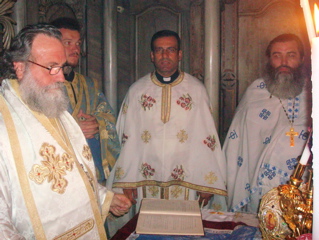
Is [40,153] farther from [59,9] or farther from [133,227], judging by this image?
[59,9]

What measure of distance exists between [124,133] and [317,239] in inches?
109

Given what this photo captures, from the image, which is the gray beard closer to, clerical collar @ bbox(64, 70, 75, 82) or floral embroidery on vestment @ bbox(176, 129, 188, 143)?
clerical collar @ bbox(64, 70, 75, 82)

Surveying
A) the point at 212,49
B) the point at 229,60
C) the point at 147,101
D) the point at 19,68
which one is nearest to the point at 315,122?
the point at 19,68

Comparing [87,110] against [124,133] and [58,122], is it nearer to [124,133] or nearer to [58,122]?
[124,133]

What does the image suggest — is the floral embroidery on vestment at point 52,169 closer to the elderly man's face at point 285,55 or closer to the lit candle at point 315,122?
the lit candle at point 315,122

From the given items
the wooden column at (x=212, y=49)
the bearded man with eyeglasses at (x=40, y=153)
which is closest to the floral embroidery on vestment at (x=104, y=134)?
the bearded man with eyeglasses at (x=40, y=153)

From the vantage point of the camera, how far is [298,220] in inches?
33.9

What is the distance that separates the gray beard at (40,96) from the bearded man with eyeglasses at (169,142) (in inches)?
Result: 62.1

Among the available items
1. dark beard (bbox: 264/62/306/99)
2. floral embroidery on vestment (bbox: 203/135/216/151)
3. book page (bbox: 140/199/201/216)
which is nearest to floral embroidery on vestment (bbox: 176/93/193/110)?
floral embroidery on vestment (bbox: 203/135/216/151)

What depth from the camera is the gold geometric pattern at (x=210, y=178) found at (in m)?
3.09

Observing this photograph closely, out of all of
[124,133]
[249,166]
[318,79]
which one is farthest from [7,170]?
[249,166]

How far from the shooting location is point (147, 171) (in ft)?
10.4

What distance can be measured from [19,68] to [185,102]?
1.89 metres

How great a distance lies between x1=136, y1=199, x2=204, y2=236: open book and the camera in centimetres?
143
